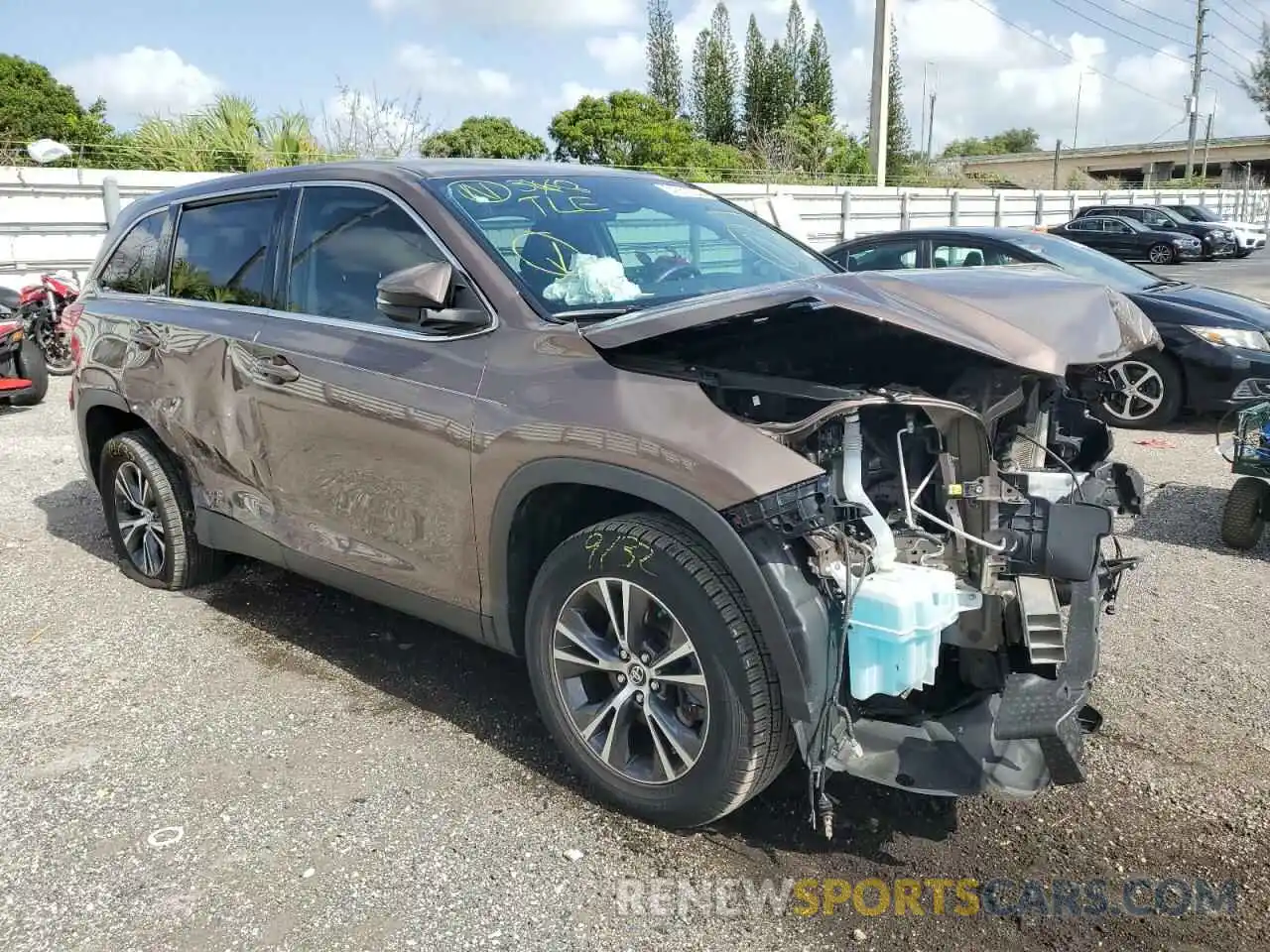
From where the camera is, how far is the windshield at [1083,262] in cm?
848

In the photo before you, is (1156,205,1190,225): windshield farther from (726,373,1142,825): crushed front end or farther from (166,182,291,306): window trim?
(726,373,1142,825): crushed front end

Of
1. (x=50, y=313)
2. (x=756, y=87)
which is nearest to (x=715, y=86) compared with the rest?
(x=756, y=87)

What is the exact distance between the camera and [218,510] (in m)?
4.52

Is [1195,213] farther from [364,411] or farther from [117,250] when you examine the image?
[364,411]

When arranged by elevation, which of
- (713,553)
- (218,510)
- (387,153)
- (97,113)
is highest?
(97,113)

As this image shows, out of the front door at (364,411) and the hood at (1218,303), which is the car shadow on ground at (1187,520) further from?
the front door at (364,411)

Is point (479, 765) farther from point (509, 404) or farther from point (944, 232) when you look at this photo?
point (944, 232)

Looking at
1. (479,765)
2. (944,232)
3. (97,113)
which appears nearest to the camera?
(479,765)

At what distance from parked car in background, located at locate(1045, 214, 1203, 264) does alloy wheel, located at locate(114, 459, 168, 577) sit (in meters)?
26.2

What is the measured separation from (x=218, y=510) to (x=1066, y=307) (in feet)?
11.3

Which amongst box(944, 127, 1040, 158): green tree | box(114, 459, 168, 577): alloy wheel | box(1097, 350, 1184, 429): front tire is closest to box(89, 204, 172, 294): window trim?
box(114, 459, 168, 577): alloy wheel

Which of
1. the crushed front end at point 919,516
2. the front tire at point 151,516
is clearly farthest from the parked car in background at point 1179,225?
the crushed front end at point 919,516

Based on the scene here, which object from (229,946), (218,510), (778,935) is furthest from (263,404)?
(778,935)

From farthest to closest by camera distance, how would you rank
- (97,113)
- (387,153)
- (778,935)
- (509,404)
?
(97,113) → (387,153) → (509,404) → (778,935)
